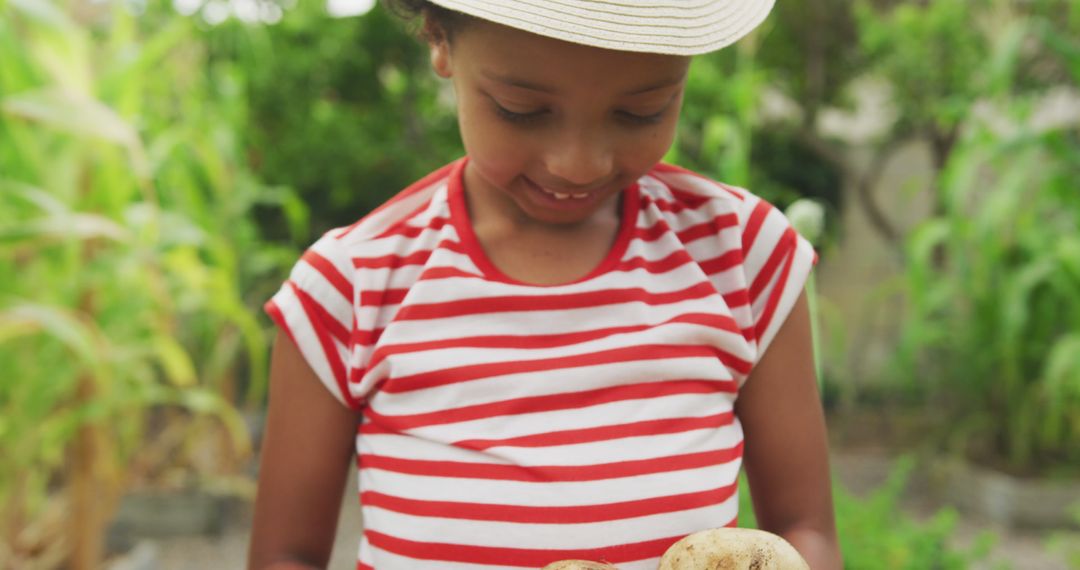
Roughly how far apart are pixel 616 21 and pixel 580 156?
111 millimetres

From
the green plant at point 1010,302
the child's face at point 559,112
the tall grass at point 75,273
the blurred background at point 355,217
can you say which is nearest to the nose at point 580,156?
the child's face at point 559,112

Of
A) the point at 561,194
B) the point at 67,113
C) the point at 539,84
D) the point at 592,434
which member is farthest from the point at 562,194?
the point at 67,113

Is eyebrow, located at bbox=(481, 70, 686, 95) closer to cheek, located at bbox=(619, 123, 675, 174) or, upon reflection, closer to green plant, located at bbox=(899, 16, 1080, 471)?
cheek, located at bbox=(619, 123, 675, 174)

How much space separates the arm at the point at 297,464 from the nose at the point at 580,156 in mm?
301

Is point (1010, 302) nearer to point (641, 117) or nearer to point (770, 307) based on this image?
point (770, 307)

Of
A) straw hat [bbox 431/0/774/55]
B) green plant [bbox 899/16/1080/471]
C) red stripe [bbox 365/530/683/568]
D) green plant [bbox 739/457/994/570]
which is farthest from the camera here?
green plant [bbox 899/16/1080/471]

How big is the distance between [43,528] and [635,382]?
1.79m

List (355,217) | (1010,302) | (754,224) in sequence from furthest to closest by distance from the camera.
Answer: (355,217), (1010,302), (754,224)

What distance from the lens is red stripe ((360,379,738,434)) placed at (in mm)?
899

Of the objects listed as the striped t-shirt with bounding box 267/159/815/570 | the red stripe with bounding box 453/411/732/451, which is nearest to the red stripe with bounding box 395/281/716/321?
the striped t-shirt with bounding box 267/159/815/570

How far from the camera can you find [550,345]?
91 cm

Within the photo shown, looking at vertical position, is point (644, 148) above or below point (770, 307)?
above

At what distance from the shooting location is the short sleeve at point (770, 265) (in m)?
0.96

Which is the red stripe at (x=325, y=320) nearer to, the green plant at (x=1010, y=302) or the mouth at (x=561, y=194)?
the mouth at (x=561, y=194)
